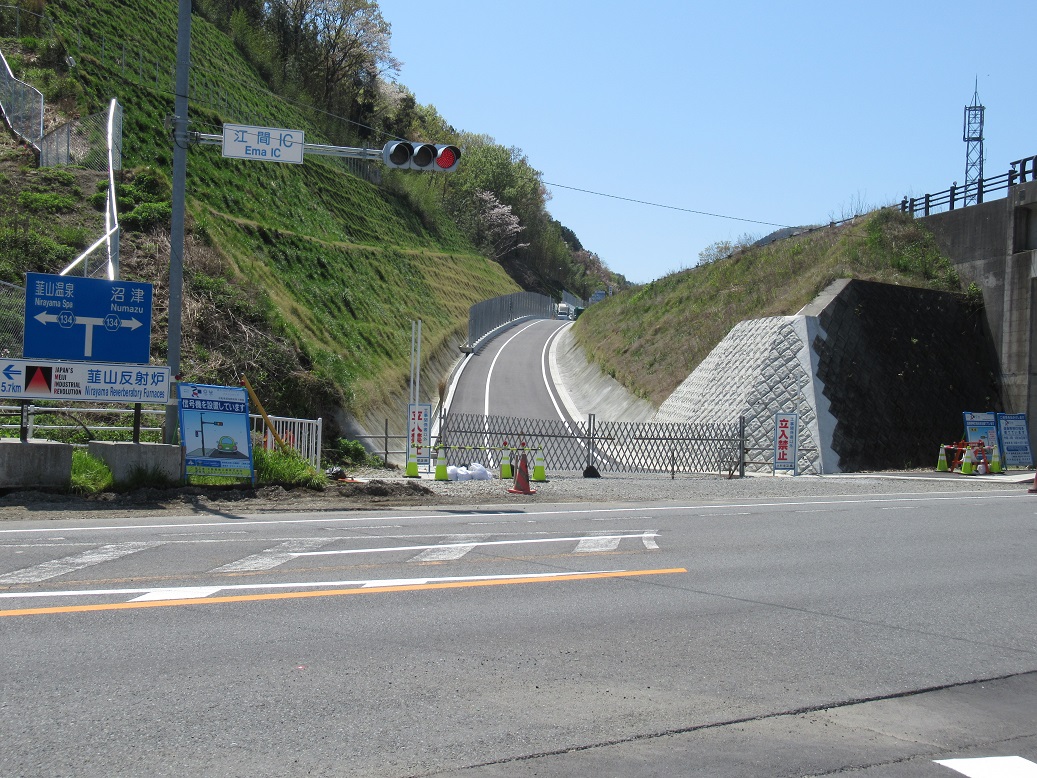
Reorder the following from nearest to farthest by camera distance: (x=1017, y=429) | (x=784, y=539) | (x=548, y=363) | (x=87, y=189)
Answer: (x=784, y=539) < (x=87, y=189) < (x=1017, y=429) < (x=548, y=363)

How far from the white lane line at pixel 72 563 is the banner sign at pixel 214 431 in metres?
5.54

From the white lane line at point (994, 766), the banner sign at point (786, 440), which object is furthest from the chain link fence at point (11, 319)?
the banner sign at point (786, 440)

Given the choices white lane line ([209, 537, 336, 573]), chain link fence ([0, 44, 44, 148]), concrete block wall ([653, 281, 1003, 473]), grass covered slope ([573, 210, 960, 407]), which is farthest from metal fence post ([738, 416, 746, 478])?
chain link fence ([0, 44, 44, 148])

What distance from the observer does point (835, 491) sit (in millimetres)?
21781

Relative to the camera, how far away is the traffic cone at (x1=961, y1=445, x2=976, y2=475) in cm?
2811

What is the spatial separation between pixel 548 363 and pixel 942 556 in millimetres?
41207

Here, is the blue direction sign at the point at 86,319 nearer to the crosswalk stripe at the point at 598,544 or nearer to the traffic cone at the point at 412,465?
the traffic cone at the point at 412,465

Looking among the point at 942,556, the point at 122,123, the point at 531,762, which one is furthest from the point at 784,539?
the point at 122,123

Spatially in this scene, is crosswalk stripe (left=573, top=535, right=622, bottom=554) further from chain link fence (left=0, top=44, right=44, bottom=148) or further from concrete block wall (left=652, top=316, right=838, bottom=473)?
chain link fence (left=0, top=44, right=44, bottom=148)

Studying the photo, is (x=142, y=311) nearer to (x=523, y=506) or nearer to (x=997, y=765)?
(x=523, y=506)

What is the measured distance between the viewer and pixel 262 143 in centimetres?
1593

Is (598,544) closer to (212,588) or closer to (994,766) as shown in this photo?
(212,588)

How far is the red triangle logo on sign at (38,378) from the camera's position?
14422 mm

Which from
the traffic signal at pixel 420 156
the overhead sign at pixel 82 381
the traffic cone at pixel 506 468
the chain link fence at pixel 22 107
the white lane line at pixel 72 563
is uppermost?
the chain link fence at pixel 22 107
